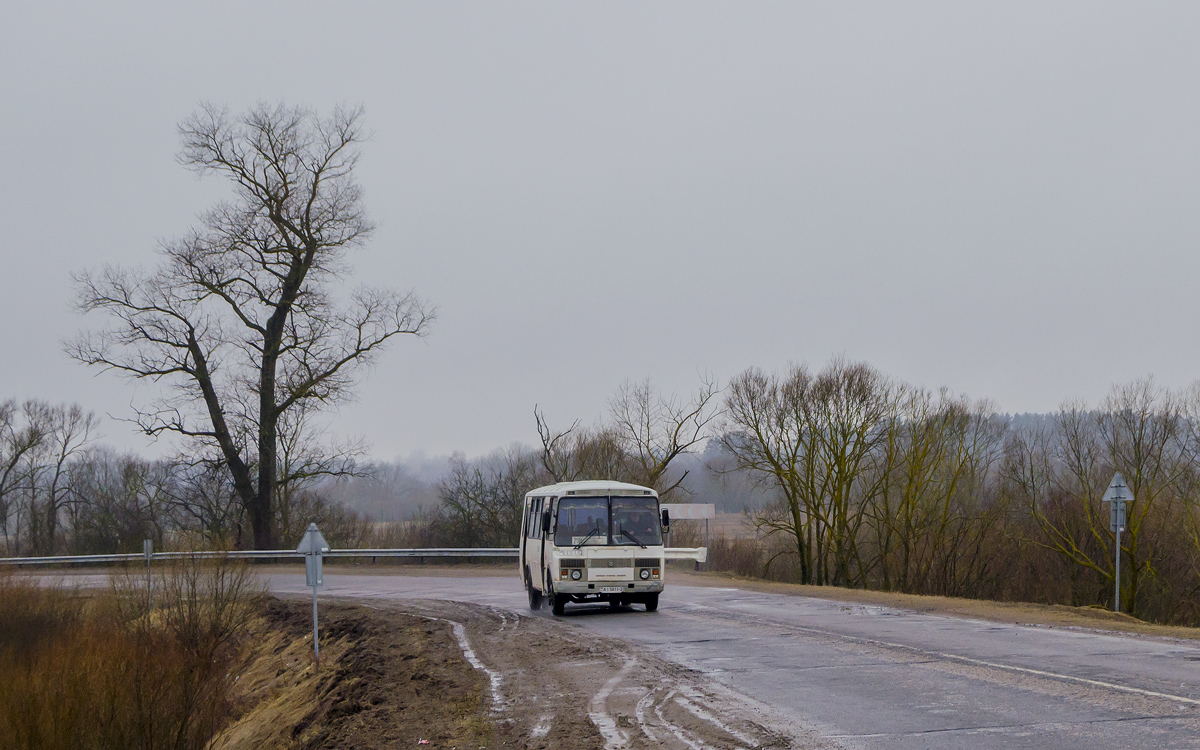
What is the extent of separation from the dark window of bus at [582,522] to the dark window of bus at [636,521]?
24 centimetres

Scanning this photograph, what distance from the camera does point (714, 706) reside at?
1009 centimetres

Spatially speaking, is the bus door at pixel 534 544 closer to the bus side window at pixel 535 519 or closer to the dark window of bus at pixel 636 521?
the bus side window at pixel 535 519

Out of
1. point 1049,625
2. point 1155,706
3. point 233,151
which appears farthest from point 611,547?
point 233,151

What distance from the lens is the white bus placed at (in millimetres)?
19547

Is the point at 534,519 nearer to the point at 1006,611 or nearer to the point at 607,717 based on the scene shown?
the point at 1006,611

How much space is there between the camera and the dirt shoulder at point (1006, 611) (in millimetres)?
17531

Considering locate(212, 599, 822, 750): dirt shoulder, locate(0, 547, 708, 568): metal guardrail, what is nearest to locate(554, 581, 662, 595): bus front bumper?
locate(212, 599, 822, 750): dirt shoulder

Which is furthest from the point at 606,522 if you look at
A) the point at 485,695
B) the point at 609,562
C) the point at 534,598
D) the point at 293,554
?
the point at 293,554

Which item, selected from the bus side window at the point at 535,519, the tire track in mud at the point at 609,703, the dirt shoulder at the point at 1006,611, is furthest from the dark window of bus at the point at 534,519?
the dirt shoulder at the point at 1006,611

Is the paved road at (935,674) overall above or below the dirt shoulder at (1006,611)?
above

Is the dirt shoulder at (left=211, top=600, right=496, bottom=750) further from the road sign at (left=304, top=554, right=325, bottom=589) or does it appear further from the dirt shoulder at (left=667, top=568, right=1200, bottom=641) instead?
the dirt shoulder at (left=667, top=568, right=1200, bottom=641)

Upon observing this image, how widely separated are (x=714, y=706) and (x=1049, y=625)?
10.2 metres

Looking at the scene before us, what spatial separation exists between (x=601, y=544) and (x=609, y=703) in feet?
29.8

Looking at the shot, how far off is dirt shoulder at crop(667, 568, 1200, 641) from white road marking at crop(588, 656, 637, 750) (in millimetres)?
9432
